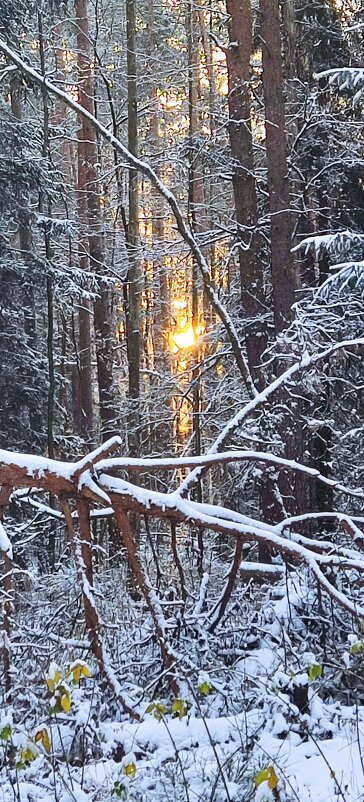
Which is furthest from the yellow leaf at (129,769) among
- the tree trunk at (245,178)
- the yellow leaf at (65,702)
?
the tree trunk at (245,178)

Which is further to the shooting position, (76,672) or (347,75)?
(347,75)

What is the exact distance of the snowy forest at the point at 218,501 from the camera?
3.82 meters

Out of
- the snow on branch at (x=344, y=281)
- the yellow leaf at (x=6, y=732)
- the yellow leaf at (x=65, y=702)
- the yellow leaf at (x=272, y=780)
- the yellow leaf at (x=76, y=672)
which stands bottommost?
the yellow leaf at (x=6, y=732)

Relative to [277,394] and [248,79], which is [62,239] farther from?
[277,394]

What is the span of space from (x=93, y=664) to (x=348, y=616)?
1.97 meters

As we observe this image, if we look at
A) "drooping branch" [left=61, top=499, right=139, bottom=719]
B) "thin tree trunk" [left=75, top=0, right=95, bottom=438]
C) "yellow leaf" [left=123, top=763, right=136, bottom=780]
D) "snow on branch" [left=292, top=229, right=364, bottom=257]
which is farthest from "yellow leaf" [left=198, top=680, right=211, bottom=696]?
"thin tree trunk" [left=75, top=0, right=95, bottom=438]

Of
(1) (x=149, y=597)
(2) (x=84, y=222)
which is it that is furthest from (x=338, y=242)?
(2) (x=84, y=222)

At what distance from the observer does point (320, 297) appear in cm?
705

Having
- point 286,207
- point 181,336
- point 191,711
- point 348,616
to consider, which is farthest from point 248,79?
point 181,336

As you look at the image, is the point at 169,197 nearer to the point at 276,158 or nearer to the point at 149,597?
the point at 276,158

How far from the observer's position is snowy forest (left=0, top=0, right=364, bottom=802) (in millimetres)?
3816

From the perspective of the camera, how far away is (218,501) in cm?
1686

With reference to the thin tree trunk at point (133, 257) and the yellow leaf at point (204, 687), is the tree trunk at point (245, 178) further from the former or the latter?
the yellow leaf at point (204, 687)

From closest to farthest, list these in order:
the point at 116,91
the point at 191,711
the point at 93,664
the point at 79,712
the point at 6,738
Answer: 1. the point at 6,738
2. the point at 79,712
3. the point at 191,711
4. the point at 93,664
5. the point at 116,91
